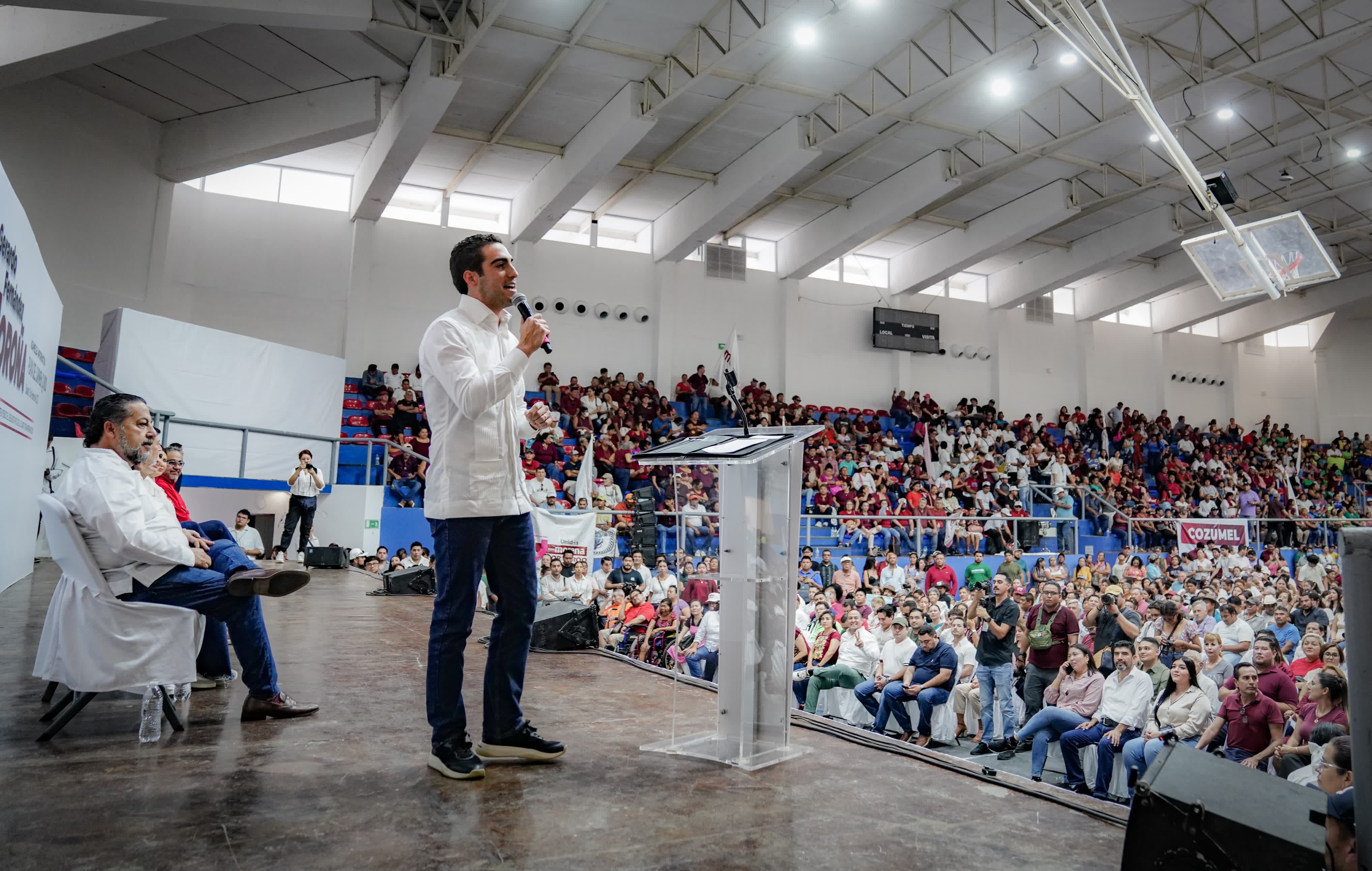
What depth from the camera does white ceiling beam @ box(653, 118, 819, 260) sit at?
487 inches

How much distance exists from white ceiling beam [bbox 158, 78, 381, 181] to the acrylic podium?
999cm

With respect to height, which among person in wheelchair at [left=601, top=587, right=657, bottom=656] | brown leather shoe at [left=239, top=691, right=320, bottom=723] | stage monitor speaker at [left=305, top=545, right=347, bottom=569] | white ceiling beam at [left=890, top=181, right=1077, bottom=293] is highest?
white ceiling beam at [left=890, top=181, right=1077, bottom=293]

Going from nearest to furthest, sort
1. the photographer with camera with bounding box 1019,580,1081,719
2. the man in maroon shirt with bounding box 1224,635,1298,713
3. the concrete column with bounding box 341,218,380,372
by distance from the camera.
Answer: the man in maroon shirt with bounding box 1224,635,1298,713 → the photographer with camera with bounding box 1019,580,1081,719 → the concrete column with bounding box 341,218,380,372

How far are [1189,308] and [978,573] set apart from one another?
42.4 feet

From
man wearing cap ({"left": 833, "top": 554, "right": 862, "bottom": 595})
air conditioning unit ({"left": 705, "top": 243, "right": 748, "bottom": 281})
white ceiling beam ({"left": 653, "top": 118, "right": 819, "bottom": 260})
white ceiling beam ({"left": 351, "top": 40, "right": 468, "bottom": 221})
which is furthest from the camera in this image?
air conditioning unit ({"left": 705, "top": 243, "right": 748, "bottom": 281})

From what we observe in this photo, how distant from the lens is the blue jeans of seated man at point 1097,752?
5.06 m

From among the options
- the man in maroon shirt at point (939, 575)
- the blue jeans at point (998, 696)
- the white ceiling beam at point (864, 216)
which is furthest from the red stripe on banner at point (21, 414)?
the white ceiling beam at point (864, 216)

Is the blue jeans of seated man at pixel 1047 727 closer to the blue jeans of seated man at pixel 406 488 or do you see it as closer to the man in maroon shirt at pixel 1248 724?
the man in maroon shirt at pixel 1248 724

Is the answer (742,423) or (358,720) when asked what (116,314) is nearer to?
(358,720)

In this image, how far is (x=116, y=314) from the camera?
941 cm

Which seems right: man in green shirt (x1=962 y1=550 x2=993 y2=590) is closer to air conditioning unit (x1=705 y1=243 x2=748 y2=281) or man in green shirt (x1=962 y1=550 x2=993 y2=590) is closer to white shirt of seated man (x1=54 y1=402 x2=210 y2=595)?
air conditioning unit (x1=705 y1=243 x2=748 y2=281)

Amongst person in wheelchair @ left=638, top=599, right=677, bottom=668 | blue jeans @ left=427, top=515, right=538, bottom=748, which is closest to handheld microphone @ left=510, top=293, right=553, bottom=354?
blue jeans @ left=427, top=515, right=538, bottom=748

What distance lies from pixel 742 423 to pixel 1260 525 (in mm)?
16911

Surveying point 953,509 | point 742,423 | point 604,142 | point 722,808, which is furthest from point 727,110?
point 722,808
